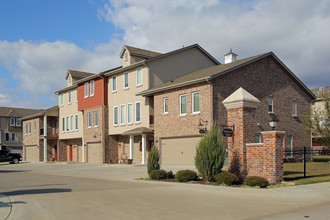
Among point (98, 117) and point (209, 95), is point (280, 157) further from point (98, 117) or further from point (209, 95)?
point (98, 117)

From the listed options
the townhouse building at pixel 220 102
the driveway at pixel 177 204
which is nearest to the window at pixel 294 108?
the townhouse building at pixel 220 102

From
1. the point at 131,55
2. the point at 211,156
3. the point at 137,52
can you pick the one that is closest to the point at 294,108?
the point at 137,52

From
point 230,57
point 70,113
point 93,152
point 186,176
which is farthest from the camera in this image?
point 70,113

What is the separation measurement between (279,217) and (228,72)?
18926mm

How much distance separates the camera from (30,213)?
962cm

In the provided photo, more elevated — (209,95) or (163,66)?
(163,66)

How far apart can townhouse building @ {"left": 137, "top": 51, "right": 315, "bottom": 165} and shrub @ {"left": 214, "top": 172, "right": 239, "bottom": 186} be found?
30.5ft

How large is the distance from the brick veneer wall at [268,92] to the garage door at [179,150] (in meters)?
2.99

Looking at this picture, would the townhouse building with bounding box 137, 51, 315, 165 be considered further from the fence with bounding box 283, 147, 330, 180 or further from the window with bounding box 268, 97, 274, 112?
the fence with bounding box 283, 147, 330, 180

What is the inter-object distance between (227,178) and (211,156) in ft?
4.98

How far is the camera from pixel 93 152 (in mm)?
39719

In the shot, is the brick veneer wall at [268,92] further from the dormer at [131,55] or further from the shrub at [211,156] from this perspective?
the dormer at [131,55]

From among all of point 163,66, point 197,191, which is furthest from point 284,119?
point 197,191

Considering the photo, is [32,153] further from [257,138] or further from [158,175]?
[158,175]
